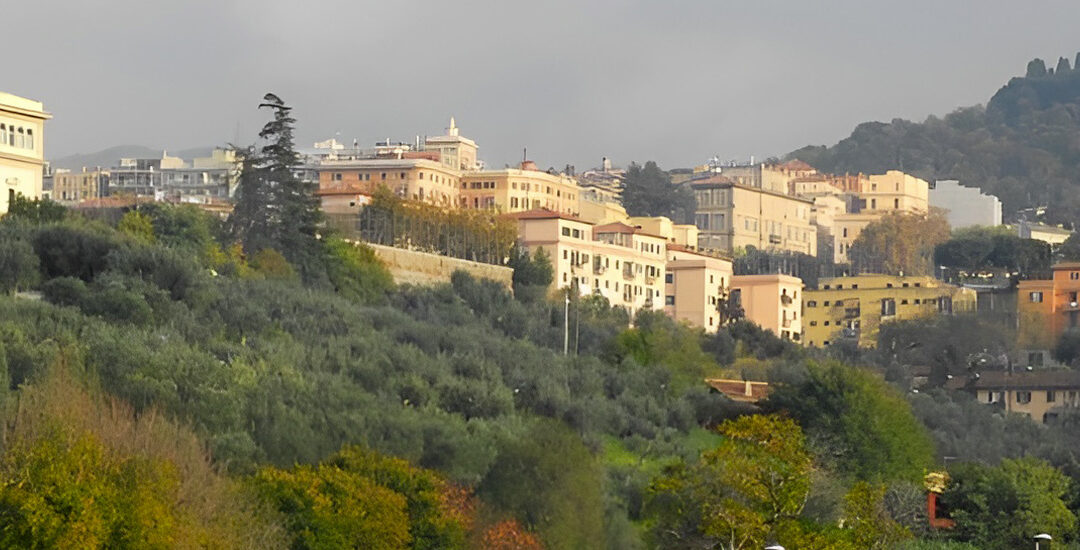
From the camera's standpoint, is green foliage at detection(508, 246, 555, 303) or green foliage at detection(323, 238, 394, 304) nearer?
green foliage at detection(323, 238, 394, 304)

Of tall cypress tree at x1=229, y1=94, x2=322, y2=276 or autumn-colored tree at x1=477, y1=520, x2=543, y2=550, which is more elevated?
tall cypress tree at x1=229, y1=94, x2=322, y2=276

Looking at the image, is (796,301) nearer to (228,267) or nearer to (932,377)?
(932,377)

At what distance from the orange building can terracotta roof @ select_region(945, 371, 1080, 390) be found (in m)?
11.8

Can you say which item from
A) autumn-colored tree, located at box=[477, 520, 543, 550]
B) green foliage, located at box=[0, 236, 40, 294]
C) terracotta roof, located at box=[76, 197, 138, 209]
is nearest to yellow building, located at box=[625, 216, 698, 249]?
terracotta roof, located at box=[76, 197, 138, 209]

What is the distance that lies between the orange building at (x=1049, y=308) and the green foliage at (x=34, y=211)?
55066 mm

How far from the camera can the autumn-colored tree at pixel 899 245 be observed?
5679 inches

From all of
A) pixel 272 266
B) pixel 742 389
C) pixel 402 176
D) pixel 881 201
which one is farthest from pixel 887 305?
pixel 272 266

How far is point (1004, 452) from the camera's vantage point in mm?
85625

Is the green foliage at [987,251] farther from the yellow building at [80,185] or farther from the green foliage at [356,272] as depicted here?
the green foliage at [356,272]

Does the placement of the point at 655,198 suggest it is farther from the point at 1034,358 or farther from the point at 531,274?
the point at 531,274

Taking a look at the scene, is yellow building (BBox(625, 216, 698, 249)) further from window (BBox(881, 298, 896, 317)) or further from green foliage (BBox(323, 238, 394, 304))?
green foliage (BBox(323, 238, 394, 304))

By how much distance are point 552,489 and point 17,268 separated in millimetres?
21246

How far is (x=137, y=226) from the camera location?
83.6 metres

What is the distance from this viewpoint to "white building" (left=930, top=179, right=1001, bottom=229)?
575 feet
